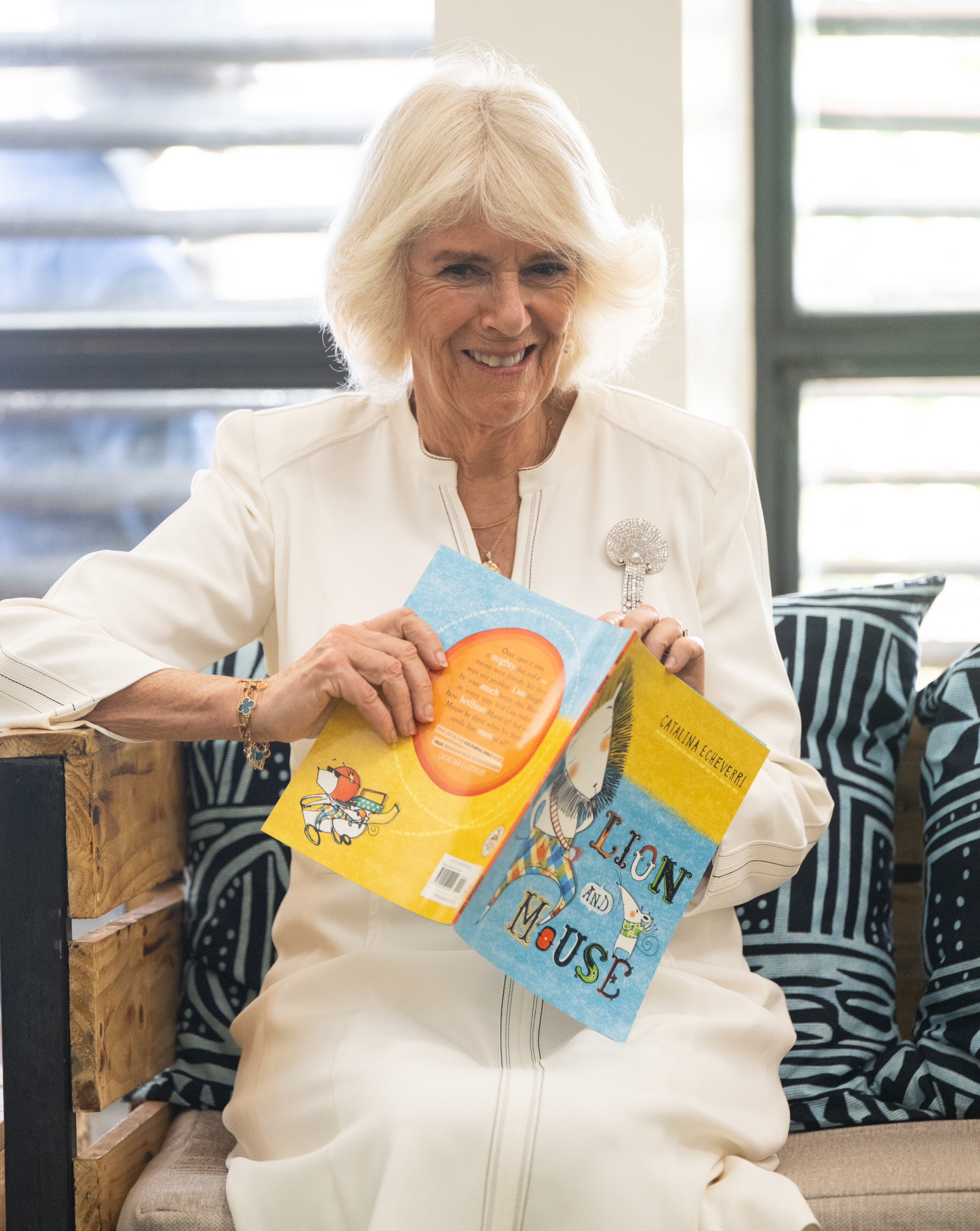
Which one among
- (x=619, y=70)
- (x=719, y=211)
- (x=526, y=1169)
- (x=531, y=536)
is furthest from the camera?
(x=719, y=211)

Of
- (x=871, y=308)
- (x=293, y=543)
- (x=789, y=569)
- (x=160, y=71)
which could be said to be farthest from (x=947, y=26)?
(x=293, y=543)

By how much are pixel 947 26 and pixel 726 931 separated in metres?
1.79

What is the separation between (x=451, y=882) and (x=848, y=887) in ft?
2.08

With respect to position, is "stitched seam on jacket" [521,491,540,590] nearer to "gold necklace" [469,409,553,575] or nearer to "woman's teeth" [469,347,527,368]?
"gold necklace" [469,409,553,575]

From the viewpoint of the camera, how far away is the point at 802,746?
1.40m

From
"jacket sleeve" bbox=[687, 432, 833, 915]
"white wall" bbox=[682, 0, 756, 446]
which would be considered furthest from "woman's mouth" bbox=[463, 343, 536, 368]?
"white wall" bbox=[682, 0, 756, 446]

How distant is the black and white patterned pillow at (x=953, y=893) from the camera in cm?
123

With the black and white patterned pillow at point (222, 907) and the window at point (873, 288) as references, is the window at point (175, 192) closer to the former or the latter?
the window at point (873, 288)

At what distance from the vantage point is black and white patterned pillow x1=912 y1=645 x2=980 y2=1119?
4.04ft

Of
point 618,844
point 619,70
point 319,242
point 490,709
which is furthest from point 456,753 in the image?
point 319,242

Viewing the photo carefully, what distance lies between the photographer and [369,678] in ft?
3.30

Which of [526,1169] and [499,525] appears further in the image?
[499,525]

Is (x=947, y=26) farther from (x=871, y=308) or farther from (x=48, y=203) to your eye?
(x=48, y=203)

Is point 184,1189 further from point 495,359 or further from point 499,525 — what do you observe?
point 495,359
